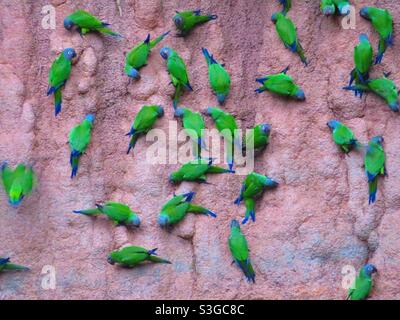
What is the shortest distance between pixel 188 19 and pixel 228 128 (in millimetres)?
630

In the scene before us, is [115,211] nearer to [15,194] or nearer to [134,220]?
[134,220]

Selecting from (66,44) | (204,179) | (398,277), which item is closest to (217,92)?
(204,179)

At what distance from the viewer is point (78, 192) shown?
13.7ft

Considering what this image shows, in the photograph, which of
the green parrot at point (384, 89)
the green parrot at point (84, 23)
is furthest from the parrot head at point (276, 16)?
the green parrot at point (84, 23)

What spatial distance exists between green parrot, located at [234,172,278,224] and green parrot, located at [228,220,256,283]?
12 cm

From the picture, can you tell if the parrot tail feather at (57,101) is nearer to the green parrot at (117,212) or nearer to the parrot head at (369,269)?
the green parrot at (117,212)

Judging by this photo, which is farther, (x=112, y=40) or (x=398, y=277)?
(x=112, y=40)

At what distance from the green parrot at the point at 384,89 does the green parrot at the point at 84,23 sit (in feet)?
4.48

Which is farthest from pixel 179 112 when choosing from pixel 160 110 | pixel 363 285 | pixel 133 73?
pixel 363 285

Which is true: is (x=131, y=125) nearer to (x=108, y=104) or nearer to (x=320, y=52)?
(x=108, y=104)

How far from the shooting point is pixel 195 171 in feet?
13.6

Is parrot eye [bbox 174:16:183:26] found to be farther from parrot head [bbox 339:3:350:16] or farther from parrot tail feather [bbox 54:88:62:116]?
parrot head [bbox 339:3:350:16]

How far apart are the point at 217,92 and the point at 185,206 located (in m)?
0.63

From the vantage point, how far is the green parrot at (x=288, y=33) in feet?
14.0
